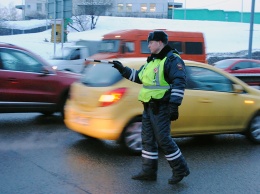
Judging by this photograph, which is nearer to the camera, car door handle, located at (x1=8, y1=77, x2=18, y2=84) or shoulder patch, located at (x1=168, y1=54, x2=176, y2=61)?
shoulder patch, located at (x1=168, y1=54, x2=176, y2=61)

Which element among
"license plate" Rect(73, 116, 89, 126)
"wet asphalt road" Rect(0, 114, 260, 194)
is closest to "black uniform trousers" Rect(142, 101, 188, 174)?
"wet asphalt road" Rect(0, 114, 260, 194)

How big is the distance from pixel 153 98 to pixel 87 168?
1538 millimetres

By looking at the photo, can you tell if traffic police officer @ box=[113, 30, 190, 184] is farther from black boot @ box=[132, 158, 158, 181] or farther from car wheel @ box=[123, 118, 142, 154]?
car wheel @ box=[123, 118, 142, 154]

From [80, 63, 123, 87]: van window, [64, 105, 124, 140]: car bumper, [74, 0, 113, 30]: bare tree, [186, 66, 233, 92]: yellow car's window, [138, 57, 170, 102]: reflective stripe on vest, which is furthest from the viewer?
[74, 0, 113, 30]: bare tree

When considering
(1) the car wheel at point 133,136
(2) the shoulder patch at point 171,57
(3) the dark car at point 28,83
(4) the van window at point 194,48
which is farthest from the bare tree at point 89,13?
(2) the shoulder patch at point 171,57

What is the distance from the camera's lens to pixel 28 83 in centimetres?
915

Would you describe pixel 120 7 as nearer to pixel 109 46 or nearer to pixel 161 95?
pixel 109 46

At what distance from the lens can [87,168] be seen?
19.4 ft

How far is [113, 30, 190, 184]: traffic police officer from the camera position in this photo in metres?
4.90

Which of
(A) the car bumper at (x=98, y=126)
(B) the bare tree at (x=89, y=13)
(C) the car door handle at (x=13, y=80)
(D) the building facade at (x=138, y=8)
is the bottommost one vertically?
(A) the car bumper at (x=98, y=126)

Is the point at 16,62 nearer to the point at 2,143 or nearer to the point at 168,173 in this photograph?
the point at 2,143

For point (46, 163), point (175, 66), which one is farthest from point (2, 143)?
point (175, 66)

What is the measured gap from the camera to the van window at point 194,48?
1980cm

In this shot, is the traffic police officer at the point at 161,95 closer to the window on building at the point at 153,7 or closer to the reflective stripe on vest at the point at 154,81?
the reflective stripe on vest at the point at 154,81
